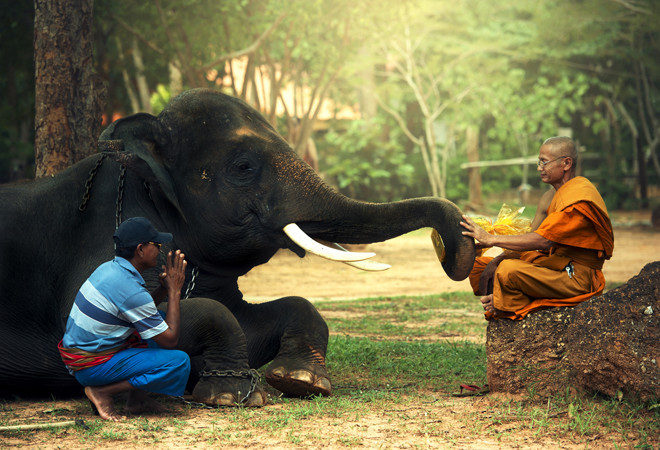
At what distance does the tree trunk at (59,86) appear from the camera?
7.07m

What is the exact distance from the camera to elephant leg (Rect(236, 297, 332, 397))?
16.2ft

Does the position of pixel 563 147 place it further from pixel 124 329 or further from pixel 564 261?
pixel 124 329

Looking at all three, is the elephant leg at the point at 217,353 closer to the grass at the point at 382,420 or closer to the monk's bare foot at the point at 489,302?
the grass at the point at 382,420

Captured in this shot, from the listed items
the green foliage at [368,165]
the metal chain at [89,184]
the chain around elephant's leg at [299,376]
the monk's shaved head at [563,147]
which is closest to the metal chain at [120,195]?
the metal chain at [89,184]

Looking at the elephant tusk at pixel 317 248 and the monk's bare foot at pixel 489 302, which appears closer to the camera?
the elephant tusk at pixel 317 248

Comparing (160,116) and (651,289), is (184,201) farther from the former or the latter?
(651,289)

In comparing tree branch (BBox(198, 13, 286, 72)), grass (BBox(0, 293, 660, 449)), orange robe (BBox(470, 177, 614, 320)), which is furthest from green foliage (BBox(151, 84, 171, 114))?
orange robe (BBox(470, 177, 614, 320))

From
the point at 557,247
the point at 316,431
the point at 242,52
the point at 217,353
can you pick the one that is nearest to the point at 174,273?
the point at 217,353

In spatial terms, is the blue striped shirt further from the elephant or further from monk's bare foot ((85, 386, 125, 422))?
the elephant

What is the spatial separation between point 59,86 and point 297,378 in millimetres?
3730

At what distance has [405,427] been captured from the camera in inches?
167

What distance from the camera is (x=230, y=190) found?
5.12 meters

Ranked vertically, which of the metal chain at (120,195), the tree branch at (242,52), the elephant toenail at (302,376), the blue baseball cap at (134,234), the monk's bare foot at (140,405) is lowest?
the monk's bare foot at (140,405)

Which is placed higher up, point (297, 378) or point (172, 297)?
point (172, 297)
